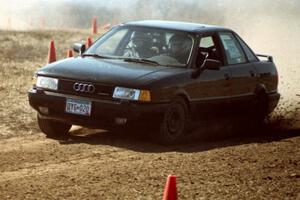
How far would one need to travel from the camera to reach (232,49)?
38.1ft

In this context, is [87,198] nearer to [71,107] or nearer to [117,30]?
[71,107]

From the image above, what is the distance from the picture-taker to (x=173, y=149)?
31.8ft

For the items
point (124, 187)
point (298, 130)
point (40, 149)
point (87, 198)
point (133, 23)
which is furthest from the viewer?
point (298, 130)

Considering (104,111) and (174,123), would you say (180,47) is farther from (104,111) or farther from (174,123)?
(104,111)

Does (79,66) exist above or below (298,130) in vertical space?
above

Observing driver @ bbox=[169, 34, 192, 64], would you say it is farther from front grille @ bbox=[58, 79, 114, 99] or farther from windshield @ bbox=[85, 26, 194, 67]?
front grille @ bbox=[58, 79, 114, 99]

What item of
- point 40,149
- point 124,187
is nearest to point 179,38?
point 40,149

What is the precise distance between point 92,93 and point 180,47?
163cm

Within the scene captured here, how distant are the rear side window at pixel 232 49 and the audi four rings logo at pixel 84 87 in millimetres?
2512

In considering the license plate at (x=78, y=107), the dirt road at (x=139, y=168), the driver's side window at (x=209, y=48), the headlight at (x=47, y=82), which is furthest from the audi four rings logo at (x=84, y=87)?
the driver's side window at (x=209, y=48)

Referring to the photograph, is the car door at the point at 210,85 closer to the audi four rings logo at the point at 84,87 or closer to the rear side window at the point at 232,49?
A: the rear side window at the point at 232,49

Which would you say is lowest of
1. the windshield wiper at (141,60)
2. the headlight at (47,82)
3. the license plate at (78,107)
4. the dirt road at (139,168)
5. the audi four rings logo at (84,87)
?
the dirt road at (139,168)

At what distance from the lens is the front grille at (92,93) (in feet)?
31.4

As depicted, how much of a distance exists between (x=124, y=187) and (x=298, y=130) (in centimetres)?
542
